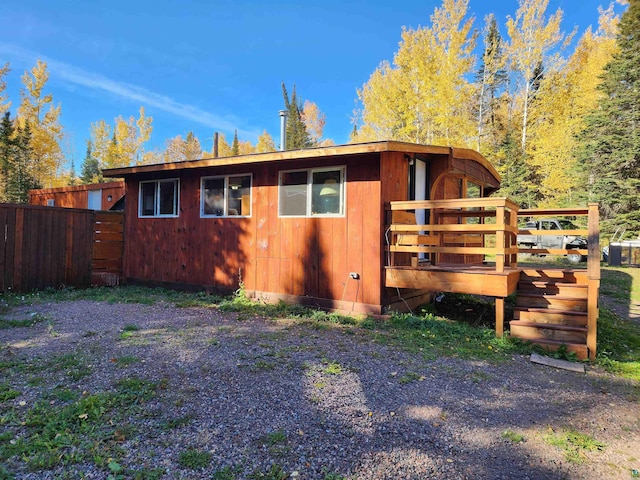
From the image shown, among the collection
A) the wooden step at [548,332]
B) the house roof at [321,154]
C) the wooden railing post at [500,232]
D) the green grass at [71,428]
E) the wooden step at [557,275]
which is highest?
the house roof at [321,154]

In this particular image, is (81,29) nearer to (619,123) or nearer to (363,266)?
(363,266)

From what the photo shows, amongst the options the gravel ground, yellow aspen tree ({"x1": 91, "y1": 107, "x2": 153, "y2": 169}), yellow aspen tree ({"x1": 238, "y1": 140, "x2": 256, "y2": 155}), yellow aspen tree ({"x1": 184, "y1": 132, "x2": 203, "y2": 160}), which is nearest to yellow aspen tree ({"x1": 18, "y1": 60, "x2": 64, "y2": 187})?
yellow aspen tree ({"x1": 91, "y1": 107, "x2": 153, "y2": 169})

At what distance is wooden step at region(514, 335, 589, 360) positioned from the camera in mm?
4375

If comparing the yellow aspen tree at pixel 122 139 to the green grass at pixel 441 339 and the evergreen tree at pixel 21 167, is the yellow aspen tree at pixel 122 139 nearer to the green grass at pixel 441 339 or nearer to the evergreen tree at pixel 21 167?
the evergreen tree at pixel 21 167

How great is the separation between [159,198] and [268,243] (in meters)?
3.29

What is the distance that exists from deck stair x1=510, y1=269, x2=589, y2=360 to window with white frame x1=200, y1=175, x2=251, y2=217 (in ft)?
16.1

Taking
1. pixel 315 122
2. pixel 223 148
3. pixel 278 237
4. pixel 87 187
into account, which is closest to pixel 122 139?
pixel 223 148

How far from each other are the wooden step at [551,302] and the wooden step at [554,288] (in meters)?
0.12

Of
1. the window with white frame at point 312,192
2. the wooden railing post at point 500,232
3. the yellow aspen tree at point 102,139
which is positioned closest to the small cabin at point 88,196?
the window with white frame at point 312,192

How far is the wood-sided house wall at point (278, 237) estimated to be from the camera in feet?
19.3

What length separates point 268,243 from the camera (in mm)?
6969

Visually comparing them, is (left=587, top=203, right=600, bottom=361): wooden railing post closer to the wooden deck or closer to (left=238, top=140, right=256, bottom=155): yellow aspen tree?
the wooden deck

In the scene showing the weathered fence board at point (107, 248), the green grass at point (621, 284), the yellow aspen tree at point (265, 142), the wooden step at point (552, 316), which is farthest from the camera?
the yellow aspen tree at point (265, 142)

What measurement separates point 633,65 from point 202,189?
19.1 meters
